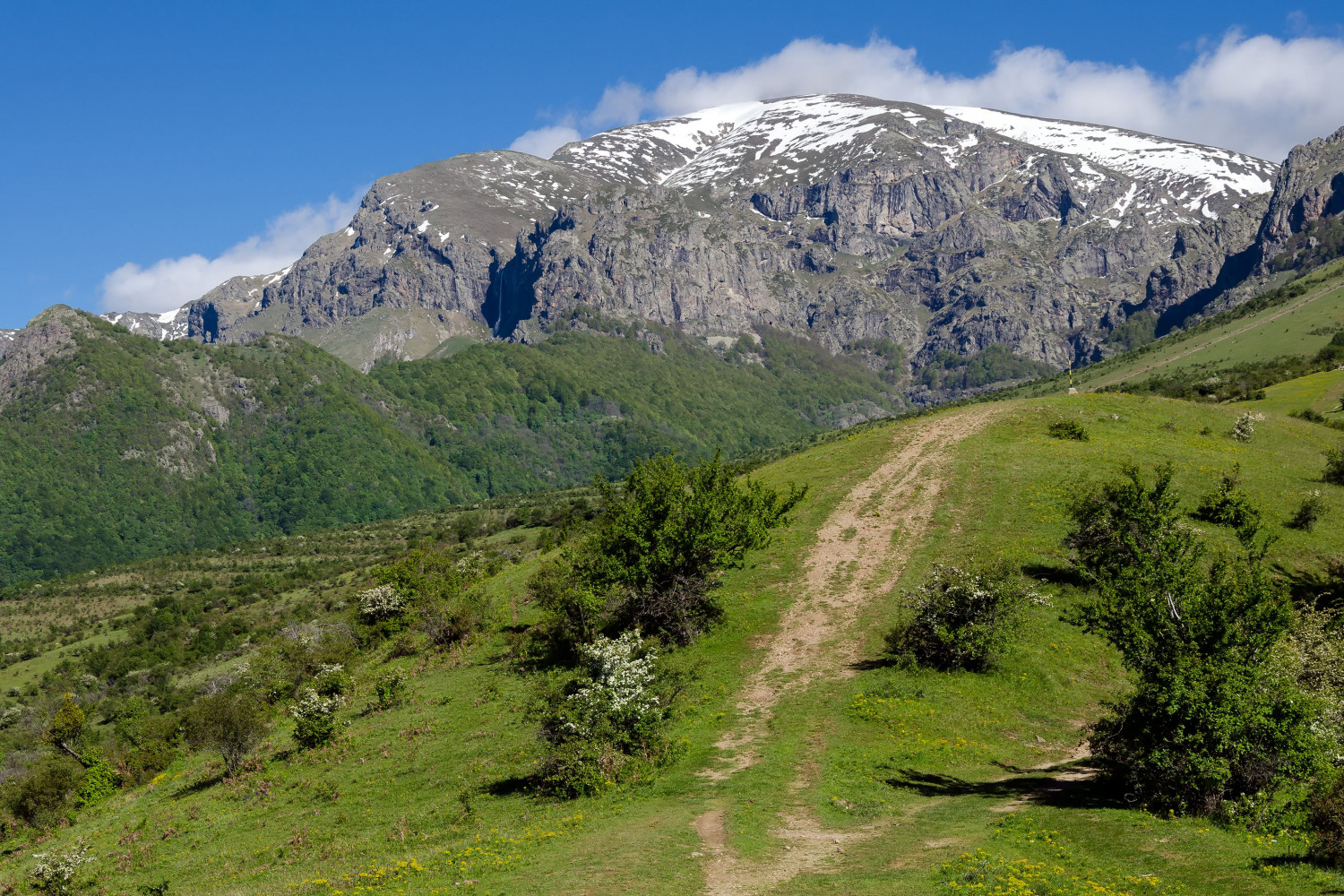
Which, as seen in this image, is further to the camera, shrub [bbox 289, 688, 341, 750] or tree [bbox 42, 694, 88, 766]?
tree [bbox 42, 694, 88, 766]

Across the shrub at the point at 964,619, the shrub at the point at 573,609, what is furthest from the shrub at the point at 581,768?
the shrub at the point at 964,619

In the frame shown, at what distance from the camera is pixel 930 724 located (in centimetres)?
3772

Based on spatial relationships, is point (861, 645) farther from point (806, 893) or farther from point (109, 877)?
point (109, 877)

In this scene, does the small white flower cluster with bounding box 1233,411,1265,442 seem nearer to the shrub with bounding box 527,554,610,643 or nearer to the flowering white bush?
the shrub with bounding box 527,554,610,643

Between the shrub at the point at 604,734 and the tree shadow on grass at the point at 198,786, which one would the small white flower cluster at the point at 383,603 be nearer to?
the tree shadow on grass at the point at 198,786

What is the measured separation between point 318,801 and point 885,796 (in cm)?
2206

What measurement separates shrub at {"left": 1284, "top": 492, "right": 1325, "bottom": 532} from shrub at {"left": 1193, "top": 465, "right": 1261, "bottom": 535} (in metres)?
2.25

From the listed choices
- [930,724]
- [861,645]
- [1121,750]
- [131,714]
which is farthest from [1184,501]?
[131,714]

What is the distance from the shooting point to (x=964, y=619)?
4347cm

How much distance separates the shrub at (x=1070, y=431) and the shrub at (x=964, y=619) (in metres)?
32.9

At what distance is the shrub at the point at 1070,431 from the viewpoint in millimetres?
73000

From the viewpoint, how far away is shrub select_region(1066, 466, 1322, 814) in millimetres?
25750

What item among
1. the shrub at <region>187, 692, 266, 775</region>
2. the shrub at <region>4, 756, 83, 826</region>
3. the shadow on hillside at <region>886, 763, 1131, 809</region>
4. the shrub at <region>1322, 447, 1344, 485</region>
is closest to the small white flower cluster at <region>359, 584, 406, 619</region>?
the shrub at <region>4, 756, 83, 826</region>

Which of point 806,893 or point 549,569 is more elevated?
point 549,569
